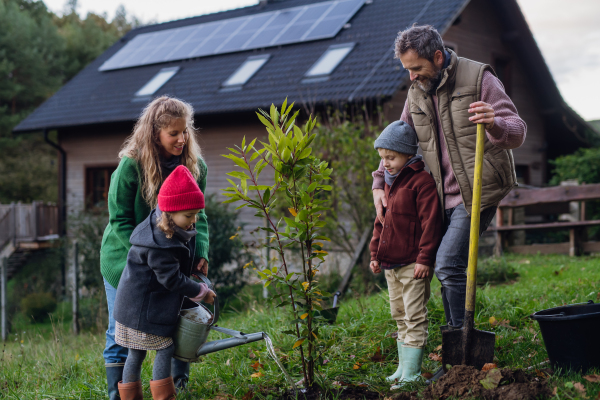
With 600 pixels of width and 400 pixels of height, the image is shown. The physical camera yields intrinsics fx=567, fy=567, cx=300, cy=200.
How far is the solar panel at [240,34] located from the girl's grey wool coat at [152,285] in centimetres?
1143

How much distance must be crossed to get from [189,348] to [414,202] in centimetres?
143

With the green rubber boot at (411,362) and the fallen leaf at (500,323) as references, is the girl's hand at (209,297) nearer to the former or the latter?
the green rubber boot at (411,362)

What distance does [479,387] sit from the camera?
2537mm

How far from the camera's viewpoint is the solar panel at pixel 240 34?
1402 centimetres

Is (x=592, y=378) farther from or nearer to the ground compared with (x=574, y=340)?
nearer to the ground

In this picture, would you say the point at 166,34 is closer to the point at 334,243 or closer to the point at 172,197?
the point at 334,243

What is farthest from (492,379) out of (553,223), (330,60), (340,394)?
(330,60)

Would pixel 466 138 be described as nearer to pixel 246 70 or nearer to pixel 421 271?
pixel 421 271

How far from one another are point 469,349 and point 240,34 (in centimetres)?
1376

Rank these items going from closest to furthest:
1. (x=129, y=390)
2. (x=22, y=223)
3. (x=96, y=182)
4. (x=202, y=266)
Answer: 1. (x=129, y=390)
2. (x=202, y=266)
3. (x=22, y=223)
4. (x=96, y=182)

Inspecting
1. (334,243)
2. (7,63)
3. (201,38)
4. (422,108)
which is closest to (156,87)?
(201,38)

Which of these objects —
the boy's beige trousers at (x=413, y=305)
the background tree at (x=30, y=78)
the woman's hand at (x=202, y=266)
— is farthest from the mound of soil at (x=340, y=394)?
the background tree at (x=30, y=78)

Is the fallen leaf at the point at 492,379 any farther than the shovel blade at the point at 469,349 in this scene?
No

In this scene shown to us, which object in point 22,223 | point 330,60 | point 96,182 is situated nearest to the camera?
point 330,60
